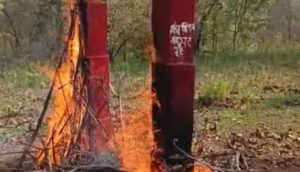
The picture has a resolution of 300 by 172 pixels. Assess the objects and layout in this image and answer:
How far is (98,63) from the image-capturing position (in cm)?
893

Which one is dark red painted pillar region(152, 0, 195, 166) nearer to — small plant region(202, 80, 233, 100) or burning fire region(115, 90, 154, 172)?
burning fire region(115, 90, 154, 172)

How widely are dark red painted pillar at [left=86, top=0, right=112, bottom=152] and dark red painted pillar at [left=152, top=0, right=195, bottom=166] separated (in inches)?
43.4

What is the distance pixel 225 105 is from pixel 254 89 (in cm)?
288

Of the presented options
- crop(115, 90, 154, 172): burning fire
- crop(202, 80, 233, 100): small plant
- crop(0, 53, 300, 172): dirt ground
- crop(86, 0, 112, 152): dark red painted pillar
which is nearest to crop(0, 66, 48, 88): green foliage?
crop(0, 53, 300, 172): dirt ground

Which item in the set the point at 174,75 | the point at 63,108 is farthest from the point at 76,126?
the point at 174,75

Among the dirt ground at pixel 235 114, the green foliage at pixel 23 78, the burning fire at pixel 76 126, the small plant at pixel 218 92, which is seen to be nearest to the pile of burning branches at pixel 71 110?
the burning fire at pixel 76 126

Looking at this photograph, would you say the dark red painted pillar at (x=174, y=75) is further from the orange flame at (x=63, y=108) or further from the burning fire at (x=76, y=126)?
the orange flame at (x=63, y=108)

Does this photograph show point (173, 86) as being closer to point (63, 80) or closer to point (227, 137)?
point (63, 80)

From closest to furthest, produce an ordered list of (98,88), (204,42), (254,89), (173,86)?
(173,86), (98,88), (254,89), (204,42)

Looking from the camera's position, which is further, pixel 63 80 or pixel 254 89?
pixel 254 89

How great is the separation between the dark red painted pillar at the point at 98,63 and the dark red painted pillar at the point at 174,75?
1102 mm

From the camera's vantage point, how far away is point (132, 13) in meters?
22.0

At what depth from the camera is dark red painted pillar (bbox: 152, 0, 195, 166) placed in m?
7.16

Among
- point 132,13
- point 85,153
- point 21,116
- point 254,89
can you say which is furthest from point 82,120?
point 132,13
